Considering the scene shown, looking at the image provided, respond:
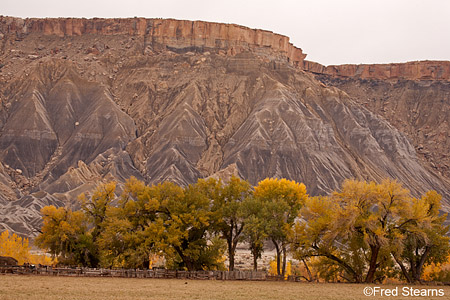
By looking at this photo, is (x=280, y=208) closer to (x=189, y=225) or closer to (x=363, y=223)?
(x=189, y=225)

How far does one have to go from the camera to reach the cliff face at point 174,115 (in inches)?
5266

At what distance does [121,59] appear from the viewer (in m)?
171

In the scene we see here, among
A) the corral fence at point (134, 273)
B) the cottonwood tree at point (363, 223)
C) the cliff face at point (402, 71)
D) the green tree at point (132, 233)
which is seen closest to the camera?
the corral fence at point (134, 273)

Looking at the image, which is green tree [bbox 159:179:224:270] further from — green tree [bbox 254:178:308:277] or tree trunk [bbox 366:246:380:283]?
tree trunk [bbox 366:246:380:283]

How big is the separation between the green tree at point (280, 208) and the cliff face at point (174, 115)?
211ft

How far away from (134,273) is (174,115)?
4124 inches

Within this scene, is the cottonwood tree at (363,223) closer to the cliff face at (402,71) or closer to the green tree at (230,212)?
the green tree at (230,212)

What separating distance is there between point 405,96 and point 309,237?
14642cm

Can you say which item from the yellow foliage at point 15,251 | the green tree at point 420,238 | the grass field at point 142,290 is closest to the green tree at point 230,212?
the grass field at point 142,290

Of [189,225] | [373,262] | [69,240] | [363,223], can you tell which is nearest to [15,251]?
[69,240]

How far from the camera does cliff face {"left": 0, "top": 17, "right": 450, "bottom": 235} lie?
5266 inches

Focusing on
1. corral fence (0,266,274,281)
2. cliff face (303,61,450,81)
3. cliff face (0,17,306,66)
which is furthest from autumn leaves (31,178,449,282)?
cliff face (303,61,450,81)

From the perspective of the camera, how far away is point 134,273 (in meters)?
45.8

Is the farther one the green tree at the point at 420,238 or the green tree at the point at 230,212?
the green tree at the point at 230,212
